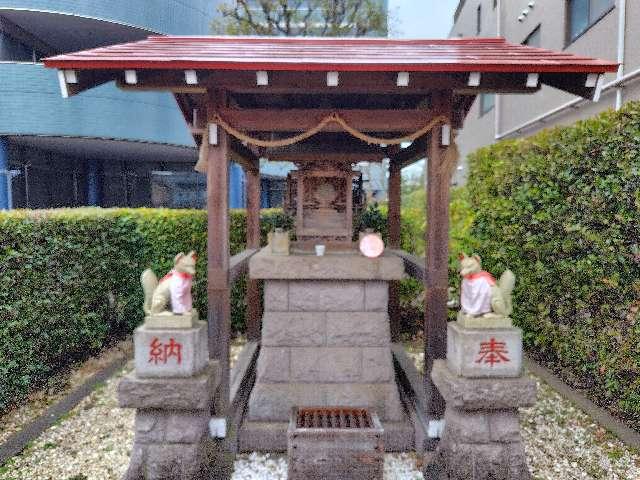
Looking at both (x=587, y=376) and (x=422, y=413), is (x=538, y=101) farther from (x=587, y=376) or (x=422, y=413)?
(x=422, y=413)

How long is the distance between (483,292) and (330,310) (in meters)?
1.72

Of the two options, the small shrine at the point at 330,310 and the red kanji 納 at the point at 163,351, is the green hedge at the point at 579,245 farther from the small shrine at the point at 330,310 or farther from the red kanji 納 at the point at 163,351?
the red kanji 納 at the point at 163,351

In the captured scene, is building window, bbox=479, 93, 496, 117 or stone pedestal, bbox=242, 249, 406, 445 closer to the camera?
stone pedestal, bbox=242, 249, 406, 445

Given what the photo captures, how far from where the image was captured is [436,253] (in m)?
4.22

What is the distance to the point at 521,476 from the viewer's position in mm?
3518

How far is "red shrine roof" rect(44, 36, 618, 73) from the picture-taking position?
11.7 feet

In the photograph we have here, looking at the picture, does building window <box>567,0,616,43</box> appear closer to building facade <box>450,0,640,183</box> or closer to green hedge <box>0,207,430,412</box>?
building facade <box>450,0,640,183</box>

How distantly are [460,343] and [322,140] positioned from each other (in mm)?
3880

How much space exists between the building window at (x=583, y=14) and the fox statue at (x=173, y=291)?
9.29 metres

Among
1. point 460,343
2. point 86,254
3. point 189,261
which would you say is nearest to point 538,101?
point 460,343

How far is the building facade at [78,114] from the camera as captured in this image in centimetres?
991

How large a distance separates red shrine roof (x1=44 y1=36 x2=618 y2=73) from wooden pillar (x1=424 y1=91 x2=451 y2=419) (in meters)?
0.79

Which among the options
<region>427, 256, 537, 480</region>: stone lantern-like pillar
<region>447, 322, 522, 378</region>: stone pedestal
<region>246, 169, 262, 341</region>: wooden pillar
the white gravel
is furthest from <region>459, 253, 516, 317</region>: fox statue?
<region>246, 169, 262, 341</region>: wooden pillar

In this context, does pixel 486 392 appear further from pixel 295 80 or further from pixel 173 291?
pixel 295 80
